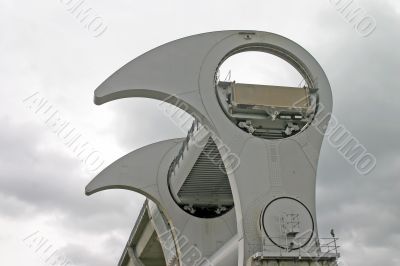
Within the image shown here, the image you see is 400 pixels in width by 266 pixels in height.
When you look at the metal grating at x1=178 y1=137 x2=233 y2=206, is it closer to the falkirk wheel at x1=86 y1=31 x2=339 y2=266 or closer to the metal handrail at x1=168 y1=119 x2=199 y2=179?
the metal handrail at x1=168 y1=119 x2=199 y2=179

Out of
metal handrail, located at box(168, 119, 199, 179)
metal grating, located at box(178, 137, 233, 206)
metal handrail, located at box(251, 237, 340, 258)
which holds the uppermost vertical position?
metal handrail, located at box(168, 119, 199, 179)

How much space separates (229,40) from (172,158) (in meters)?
11.6

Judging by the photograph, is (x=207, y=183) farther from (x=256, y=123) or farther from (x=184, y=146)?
(x=256, y=123)

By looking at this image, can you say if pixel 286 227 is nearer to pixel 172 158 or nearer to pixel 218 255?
pixel 218 255

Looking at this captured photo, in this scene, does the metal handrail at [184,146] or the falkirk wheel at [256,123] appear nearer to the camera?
the falkirk wheel at [256,123]

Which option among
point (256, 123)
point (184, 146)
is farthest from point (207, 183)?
point (256, 123)

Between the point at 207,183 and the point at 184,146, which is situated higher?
→ the point at 184,146

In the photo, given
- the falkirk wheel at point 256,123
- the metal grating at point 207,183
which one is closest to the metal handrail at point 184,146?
the metal grating at point 207,183

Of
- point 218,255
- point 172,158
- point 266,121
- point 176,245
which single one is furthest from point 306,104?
point 172,158

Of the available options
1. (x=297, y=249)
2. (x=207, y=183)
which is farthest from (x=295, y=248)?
(x=207, y=183)

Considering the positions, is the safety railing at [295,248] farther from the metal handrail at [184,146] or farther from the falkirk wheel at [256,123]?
A: the metal handrail at [184,146]

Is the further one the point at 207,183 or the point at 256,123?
the point at 207,183

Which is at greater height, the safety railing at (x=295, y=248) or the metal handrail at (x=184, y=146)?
the metal handrail at (x=184, y=146)

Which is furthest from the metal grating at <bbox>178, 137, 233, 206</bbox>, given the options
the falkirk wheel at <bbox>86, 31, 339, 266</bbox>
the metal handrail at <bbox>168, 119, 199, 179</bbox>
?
the falkirk wheel at <bbox>86, 31, 339, 266</bbox>
